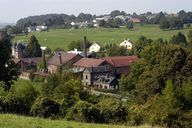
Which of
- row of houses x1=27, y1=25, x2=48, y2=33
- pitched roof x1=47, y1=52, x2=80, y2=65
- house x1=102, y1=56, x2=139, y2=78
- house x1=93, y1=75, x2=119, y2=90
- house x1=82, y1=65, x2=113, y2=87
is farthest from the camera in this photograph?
row of houses x1=27, y1=25, x2=48, y2=33

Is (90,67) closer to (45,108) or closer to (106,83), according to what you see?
(106,83)

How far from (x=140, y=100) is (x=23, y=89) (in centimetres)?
936

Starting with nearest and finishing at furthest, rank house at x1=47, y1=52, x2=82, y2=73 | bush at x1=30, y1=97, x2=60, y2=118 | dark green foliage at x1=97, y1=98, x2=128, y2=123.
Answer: bush at x1=30, y1=97, x2=60, y2=118, dark green foliage at x1=97, y1=98, x2=128, y2=123, house at x1=47, y1=52, x2=82, y2=73

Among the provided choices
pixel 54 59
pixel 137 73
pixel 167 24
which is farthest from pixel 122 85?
pixel 167 24

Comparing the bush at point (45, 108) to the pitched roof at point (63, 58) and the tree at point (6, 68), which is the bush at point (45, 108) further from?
the pitched roof at point (63, 58)

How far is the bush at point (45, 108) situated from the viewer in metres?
20.7

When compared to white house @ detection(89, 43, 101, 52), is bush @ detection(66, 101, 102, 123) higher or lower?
higher

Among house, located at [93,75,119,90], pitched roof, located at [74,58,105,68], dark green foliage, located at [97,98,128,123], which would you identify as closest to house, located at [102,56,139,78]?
pitched roof, located at [74,58,105,68]

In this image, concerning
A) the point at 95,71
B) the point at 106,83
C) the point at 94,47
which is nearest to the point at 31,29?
the point at 94,47

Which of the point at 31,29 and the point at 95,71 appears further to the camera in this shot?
the point at 31,29

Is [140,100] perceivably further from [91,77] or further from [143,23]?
[143,23]

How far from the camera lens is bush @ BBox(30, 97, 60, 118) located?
67.8 feet

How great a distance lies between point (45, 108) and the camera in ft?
69.1

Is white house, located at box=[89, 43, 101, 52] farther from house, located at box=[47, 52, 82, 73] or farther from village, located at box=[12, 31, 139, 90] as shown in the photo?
house, located at box=[47, 52, 82, 73]
